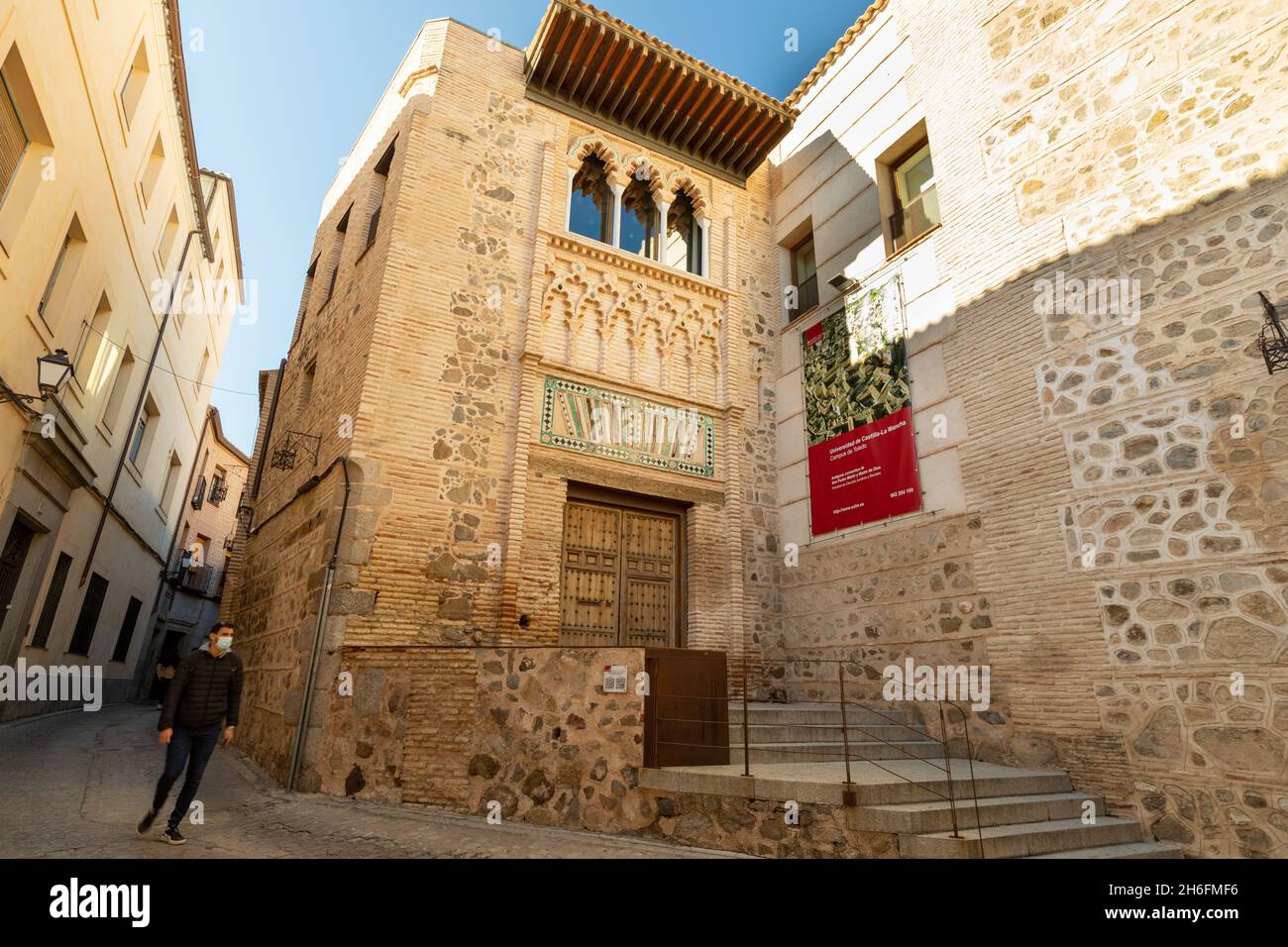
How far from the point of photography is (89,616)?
466 inches

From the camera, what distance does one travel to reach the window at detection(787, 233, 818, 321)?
417 inches

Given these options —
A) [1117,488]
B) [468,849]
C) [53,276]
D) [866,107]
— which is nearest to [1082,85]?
[866,107]

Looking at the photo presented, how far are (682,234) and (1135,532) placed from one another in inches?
304

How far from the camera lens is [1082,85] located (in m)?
6.94

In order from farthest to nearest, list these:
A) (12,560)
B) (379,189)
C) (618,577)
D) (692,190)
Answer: (692,190), (379,189), (618,577), (12,560)

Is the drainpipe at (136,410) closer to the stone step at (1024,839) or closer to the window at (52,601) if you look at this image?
the window at (52,601)

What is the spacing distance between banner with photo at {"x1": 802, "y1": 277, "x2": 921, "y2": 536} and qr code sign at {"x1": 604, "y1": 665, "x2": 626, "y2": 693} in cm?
419

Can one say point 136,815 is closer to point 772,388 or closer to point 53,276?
point 53,276

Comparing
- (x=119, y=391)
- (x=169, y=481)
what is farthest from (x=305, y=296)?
(x=169, y=481)

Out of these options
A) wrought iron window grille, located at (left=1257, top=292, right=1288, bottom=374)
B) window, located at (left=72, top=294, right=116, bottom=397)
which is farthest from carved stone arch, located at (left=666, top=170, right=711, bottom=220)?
window, located at (left=72, top=294, right=116, bottom=397)

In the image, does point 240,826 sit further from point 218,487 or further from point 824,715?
point 218,487

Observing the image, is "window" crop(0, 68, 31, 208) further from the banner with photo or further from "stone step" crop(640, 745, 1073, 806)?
the banner with photo

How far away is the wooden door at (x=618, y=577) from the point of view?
8453mm

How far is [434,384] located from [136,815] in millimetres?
4886
